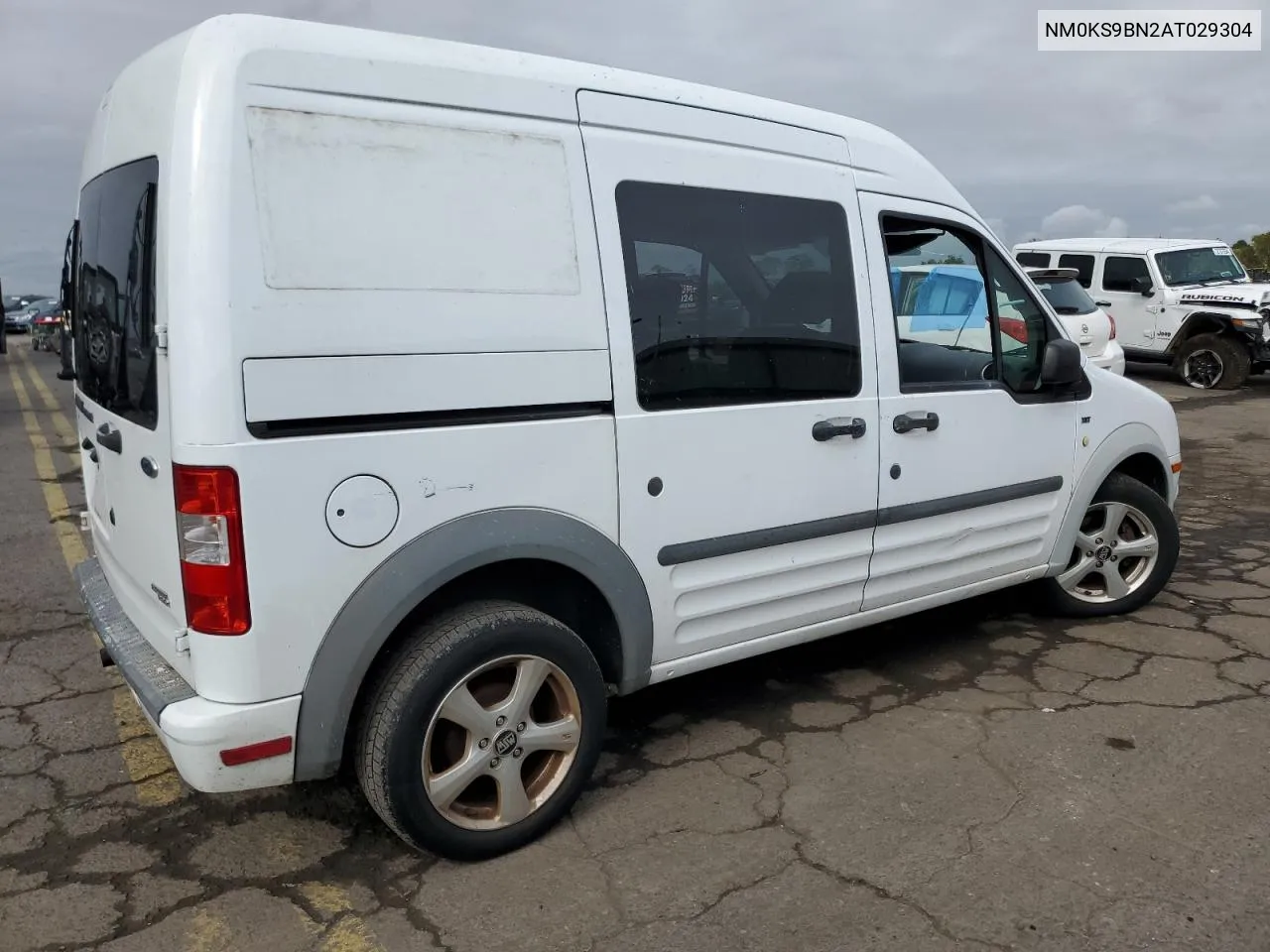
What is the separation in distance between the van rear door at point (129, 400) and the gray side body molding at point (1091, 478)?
3.46m

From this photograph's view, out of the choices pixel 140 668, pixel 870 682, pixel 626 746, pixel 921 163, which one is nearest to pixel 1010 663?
pixel 870 682

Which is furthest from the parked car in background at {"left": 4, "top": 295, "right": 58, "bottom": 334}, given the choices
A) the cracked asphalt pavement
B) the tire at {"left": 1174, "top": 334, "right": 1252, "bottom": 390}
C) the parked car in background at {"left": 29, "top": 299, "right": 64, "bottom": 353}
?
the cracked asphalt pavement

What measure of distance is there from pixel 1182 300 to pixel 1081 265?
4.84ft

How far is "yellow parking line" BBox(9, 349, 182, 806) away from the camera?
327 centimetres

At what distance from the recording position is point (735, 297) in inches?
127

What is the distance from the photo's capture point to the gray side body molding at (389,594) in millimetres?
2551

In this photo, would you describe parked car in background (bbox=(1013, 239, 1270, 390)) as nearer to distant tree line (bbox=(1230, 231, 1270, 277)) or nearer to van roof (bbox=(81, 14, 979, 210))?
van roof (bbox=(81, 14, 979, 210))

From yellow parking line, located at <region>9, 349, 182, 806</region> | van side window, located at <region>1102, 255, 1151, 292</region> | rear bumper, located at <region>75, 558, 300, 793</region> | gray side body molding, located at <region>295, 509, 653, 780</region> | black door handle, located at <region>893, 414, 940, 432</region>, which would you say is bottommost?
yellow parking line, located at <region>9, 349, 182, 806</region>

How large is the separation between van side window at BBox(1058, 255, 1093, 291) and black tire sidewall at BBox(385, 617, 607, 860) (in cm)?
1426

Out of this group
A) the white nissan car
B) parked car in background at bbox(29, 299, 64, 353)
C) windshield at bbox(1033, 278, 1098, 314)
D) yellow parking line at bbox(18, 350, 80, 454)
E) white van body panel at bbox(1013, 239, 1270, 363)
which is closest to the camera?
the white nissan car

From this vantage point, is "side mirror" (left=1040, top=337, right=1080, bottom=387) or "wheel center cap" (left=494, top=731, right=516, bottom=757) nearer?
"wheel center cap" (left=494, top=731, right=516, bottom=757)

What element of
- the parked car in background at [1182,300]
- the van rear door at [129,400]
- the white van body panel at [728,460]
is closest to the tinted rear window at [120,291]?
the van rear door at [129,400]

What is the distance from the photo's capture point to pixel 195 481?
2352mm

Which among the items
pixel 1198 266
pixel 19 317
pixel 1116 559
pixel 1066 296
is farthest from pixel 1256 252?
pixel 19 317
